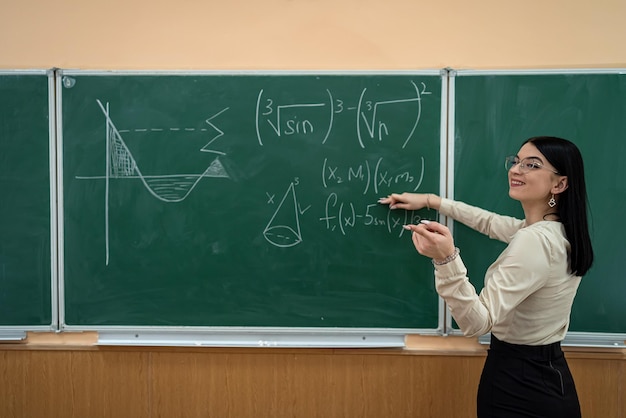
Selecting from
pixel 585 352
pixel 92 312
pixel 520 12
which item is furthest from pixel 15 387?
pixel 520 12

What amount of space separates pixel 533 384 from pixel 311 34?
2.02m

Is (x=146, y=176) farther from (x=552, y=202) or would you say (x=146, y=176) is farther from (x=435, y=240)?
(x=552, y=202)

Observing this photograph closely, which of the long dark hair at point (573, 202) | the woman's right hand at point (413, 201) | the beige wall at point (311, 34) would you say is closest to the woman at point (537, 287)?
the long dark hair at point (573, 202)

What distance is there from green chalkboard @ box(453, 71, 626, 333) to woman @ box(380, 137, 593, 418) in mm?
562

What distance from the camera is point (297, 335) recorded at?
235cm

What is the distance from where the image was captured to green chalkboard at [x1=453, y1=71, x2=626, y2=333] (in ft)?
7.34

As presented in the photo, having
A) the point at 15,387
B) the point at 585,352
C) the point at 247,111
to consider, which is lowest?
the point at 15,387

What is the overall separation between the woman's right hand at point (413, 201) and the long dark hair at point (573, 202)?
0.66m

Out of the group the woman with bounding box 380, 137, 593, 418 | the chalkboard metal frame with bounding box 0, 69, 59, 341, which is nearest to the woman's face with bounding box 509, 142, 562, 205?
the woman with bounding box 380, 137, 593, 418

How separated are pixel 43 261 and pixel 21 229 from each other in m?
0.22

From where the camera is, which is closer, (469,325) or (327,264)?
(469,325)

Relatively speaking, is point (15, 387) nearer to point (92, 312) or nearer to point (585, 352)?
point (92, 312)

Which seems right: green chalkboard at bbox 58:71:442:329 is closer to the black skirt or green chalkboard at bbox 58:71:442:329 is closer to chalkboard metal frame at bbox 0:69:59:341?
chalkboard metal frame at bbox 0:69:59:341

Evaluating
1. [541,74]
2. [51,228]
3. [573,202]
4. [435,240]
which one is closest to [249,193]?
[51,228]
